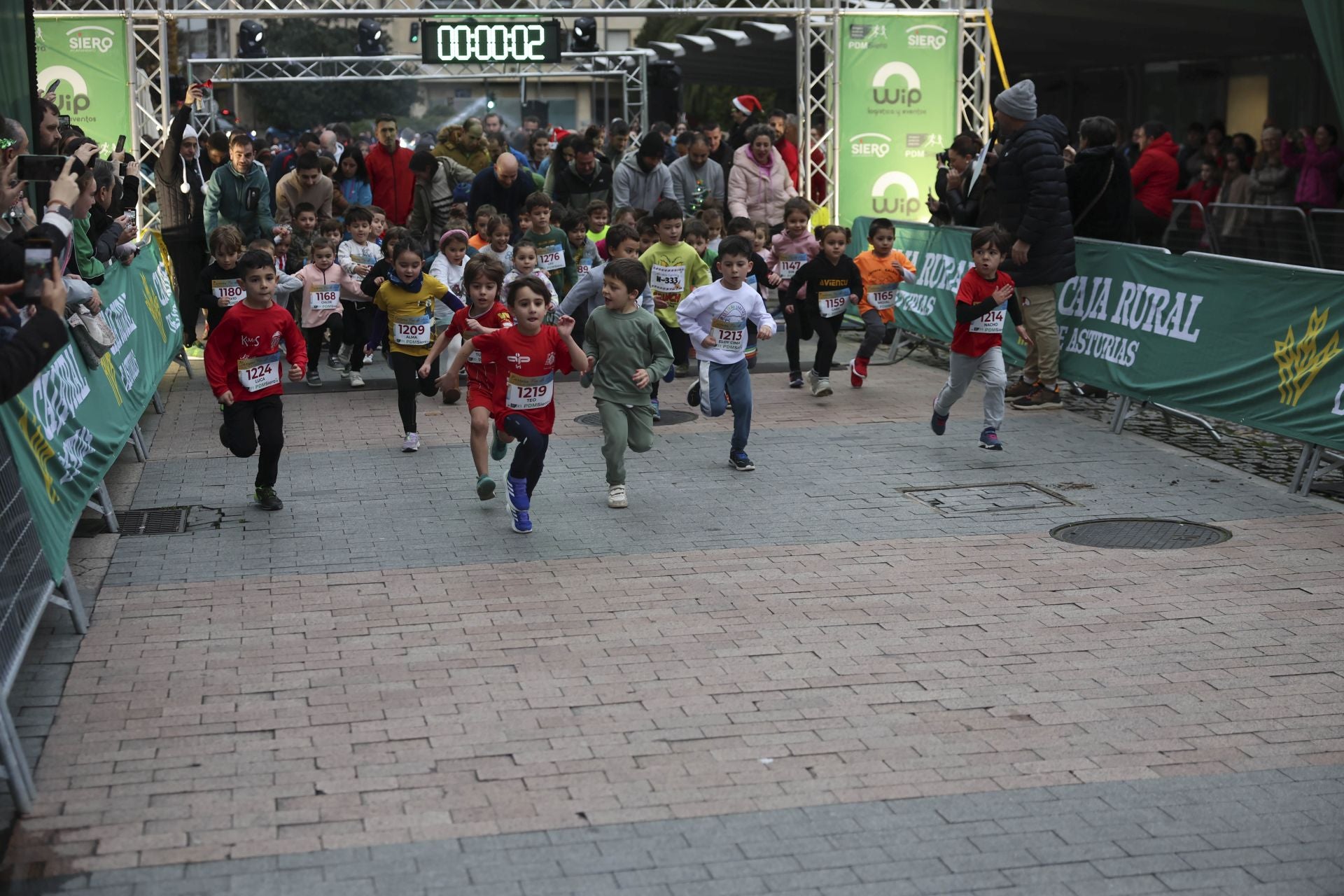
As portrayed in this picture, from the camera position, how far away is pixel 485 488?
9.68 m

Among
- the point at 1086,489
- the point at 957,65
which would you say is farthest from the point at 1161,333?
the point at 957,65

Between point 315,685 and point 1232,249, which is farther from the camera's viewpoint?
point 1232,249

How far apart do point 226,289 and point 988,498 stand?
715 centimetres

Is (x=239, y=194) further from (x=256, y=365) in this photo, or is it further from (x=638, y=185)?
(x=256, y=365)

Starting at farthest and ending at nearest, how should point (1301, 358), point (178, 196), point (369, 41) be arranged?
point (369, 41), point (178, 196), point (1301, 358)

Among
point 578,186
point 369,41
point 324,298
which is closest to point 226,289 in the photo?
point 324,298

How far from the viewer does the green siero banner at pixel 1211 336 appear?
382 inches

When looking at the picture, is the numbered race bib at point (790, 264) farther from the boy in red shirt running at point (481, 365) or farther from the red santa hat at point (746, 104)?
the red santa hat at point (746, 104)

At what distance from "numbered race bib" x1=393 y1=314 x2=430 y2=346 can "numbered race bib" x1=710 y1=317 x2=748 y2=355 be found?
2.16 metres

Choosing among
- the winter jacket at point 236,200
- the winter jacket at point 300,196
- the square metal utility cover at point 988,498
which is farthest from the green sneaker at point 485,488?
the winter jacket at point 300,196

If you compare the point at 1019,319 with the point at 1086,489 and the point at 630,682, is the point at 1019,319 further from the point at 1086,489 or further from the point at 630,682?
the point at 630,682

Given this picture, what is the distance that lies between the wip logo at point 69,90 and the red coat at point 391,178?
3.29 meters

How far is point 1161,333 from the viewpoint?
450 inches

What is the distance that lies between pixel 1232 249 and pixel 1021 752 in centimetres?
1304
